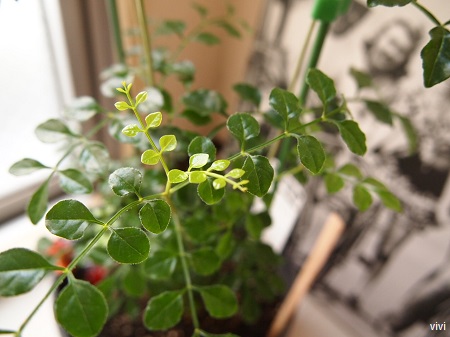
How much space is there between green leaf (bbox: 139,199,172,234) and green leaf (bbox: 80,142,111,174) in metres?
0.16

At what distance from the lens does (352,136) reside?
0.38 meters

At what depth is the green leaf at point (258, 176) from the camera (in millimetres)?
322

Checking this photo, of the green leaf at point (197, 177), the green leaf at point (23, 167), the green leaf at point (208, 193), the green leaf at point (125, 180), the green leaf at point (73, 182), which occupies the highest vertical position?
the green leaf at point (197, 177)

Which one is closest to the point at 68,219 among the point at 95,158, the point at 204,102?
the point at 95,158

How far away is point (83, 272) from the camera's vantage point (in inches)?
29.9

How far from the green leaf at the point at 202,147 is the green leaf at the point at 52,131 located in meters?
0.22

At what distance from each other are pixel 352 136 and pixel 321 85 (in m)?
0.07

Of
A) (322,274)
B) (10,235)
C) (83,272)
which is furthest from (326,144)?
(10,235)

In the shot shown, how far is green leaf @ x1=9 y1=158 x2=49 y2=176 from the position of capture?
43cm

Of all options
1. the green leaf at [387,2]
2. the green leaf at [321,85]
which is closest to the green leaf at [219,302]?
the green leaf at [321,85]

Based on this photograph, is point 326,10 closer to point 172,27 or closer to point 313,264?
point 172,27

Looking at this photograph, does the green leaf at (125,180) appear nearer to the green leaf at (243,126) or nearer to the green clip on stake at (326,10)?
the green leaf at (243,126)

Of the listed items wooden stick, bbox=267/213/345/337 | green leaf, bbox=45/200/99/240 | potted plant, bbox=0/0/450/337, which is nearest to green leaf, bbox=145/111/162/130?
potted plant, bbox=0/0/450/337

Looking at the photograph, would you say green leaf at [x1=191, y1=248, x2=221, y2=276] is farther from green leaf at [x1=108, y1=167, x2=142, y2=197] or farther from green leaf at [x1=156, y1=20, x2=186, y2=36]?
green leaf at [x1=156, y1=20, x2=186, y2=36]
